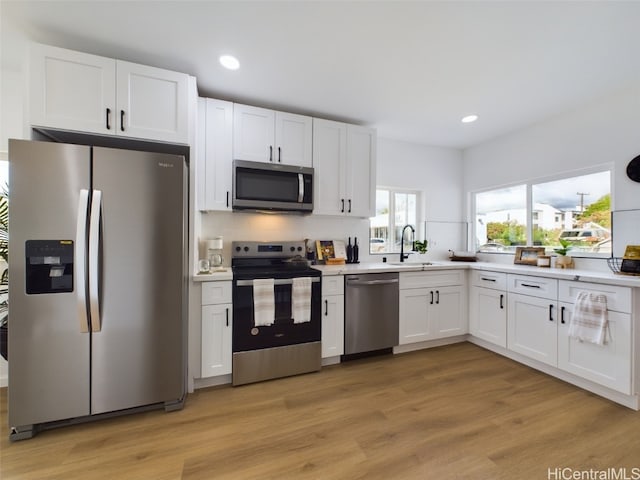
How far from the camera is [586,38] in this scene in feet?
5.92

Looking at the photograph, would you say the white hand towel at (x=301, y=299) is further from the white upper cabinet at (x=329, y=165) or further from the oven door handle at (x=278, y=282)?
the white upper cabinet at (x=329, y=165)

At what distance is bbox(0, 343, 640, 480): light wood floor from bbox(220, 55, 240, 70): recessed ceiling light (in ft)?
8.56

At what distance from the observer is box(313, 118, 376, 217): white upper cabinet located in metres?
2.90

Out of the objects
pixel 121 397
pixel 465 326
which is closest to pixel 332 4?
pixel 121 397

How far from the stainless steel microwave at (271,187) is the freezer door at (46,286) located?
1.11 m

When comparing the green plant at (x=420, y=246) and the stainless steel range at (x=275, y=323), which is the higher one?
the green plant at (x=420, y=246)

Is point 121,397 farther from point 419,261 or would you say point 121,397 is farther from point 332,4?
point 419,261

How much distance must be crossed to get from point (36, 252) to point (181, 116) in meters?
1.29

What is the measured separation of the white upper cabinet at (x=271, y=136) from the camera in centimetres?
260

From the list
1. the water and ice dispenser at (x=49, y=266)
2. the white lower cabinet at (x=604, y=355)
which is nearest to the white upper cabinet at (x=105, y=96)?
the water and ice dispenser at (x=49, y=266)

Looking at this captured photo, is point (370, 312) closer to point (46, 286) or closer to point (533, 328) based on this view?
point (533, 328)

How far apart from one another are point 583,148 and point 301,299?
320 centimetres

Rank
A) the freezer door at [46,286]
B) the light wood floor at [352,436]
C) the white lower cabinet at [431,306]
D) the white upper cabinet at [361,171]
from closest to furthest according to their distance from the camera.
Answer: the light wood floor at [352,436]
the freezer door at [46,286]
the white lower cabinet at [431,306]
the white upper cabinet at [361,171]

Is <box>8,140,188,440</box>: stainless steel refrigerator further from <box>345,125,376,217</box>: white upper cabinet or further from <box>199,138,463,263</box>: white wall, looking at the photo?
<box>345,125,376,217</box>: white upper cabinet
